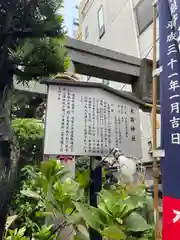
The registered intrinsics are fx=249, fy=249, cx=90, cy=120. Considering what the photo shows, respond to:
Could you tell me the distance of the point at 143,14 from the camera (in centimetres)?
641

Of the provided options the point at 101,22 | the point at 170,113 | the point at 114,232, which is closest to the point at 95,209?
the point at 114,232

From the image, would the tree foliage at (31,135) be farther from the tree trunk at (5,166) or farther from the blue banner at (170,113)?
the blue banner at (170,113)

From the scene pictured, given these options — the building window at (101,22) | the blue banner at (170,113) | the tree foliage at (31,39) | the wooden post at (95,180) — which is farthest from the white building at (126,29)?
the tree foliage at (31,39)

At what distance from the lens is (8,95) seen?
147cm

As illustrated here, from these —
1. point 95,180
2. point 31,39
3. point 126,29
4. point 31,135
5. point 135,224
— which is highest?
point 126,29

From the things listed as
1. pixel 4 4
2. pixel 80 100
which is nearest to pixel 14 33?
pixel 4 4

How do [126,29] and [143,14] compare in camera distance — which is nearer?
[143,14]

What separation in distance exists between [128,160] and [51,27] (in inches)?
38.5

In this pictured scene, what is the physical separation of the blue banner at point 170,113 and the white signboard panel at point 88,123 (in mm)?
542

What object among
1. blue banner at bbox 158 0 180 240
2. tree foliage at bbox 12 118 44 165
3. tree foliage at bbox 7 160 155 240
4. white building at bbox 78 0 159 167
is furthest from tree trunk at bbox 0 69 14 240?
white building at bbox 78 0 159 167

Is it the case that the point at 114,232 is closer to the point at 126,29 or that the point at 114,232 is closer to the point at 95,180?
the point at 95,180

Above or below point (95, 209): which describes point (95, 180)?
above

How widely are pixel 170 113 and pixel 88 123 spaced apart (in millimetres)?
656

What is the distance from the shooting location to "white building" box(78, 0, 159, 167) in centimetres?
604
